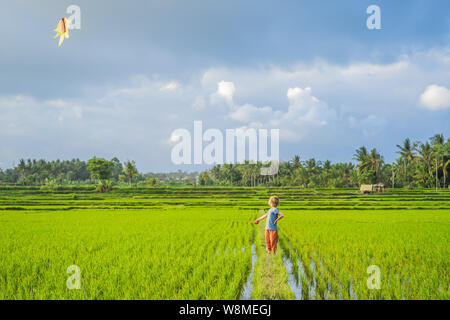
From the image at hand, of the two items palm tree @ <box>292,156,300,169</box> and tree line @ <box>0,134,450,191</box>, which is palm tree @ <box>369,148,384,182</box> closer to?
tree line @ <box>0,134,450,191</box>

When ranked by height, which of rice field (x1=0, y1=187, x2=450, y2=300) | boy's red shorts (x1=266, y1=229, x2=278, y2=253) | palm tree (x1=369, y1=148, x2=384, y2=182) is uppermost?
palm tree (x1=369, y1=148, x2=384, y2=182)

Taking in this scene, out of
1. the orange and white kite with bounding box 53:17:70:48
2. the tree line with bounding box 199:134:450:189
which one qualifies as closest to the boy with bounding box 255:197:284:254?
the orange and white kite with bounding box 53:17:70:48

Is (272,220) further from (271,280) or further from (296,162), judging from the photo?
(296,162)

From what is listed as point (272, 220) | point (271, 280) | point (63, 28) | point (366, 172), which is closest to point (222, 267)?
point (271, 280)

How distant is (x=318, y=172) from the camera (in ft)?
173

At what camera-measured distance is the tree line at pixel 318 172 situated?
38531mm

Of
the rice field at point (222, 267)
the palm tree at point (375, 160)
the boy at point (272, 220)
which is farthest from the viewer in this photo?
the palm tree at point (375, 160)

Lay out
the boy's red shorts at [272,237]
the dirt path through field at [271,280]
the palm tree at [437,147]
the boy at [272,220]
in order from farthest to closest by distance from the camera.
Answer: the palm tree at [437,147] → the boy's red shorts at [272,237] → the boy at [272,220] → the dirt path through field at [271,280]

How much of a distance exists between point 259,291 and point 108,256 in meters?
3.68

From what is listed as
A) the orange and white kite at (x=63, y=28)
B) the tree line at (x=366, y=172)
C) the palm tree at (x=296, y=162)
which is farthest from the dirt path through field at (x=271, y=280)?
the palm tree at (x=296, y=162)

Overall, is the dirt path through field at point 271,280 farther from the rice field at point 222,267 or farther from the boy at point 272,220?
the boy at point 272,220

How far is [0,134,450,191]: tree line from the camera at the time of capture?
38.5m

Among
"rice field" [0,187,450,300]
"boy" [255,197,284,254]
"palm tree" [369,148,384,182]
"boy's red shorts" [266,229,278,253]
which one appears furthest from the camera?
"palm tree" [369,148,384,182]

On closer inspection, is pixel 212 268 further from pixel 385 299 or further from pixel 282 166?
pixel 282 166
